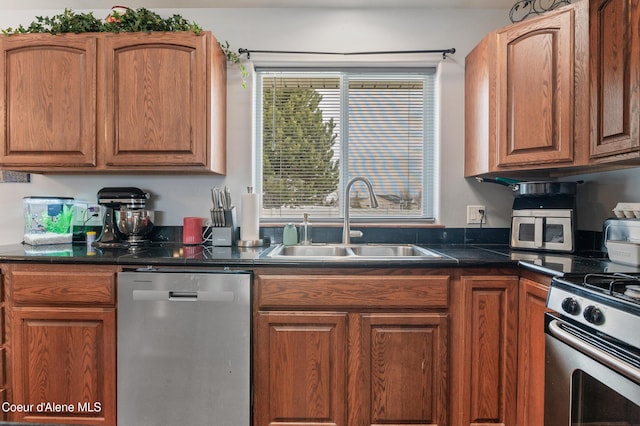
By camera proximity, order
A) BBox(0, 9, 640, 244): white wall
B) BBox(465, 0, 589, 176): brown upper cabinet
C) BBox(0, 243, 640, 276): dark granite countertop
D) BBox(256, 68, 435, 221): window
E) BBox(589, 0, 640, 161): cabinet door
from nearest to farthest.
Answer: BBox(589, 0, 640, 161): cabinet door → BBox(0, 243, 640, 276): dark granite countertop → BBox(465, 0, 589, 176): brown upper cabinet → BBox(0, 9, 640, 244): white wall → BBox(256, 68, 435, 221): window

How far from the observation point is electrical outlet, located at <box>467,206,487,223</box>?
227 cm

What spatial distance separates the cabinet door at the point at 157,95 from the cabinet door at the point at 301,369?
3.41 feet

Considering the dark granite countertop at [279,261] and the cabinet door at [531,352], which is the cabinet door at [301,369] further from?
the cabinet door at [531,352]

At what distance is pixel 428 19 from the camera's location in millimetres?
2264

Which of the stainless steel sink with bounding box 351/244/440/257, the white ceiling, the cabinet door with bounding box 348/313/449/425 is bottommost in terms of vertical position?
the cabinet door with bounding box 348/313/449/425

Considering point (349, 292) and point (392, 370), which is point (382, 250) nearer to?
point (349, 292)

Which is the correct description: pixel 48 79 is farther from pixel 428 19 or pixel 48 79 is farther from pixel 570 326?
pixel 570 326

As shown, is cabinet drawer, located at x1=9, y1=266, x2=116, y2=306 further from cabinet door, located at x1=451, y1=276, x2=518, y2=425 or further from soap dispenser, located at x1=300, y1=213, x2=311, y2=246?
cabinet door, located at x1=451, y1=276, x2=518, y2=425

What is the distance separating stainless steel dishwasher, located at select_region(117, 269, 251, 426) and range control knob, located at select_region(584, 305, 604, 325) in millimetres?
1278

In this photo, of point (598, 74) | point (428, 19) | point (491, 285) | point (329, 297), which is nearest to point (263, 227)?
point (329, 297)

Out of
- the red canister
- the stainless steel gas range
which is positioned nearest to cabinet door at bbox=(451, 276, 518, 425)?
the stainless steel gas range

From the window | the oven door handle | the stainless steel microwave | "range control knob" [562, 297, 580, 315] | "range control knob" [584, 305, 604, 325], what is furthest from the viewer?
the window

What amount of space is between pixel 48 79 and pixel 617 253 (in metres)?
3.04

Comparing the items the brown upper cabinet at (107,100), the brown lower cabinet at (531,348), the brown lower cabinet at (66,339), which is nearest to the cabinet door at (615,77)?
the brown lower cabinet at (531,348)
